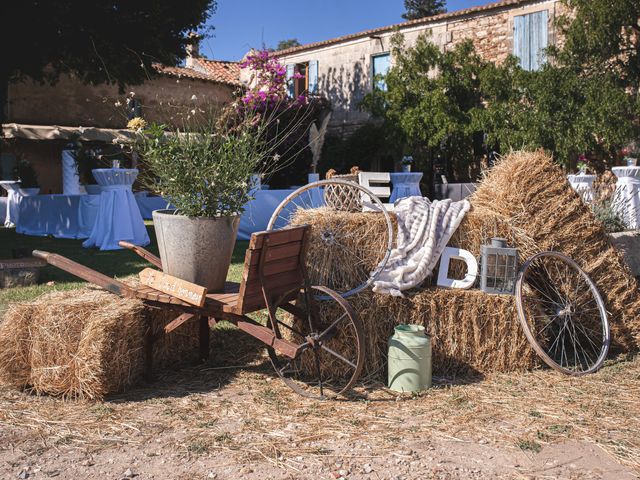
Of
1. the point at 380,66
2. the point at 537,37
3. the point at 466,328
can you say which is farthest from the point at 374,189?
the point at 380,66

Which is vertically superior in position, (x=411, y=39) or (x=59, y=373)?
(x=411, y=39)

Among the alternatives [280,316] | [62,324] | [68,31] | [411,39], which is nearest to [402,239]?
[280,316]

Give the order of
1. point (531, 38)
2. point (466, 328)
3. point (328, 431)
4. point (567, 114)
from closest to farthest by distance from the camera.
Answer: point (328, 431) < point (466, 328) < point (567, 114) < point (531, 38)

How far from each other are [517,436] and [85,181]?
10.8m

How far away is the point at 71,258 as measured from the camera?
29.6 feet

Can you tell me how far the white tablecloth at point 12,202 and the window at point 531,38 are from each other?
1261 cm

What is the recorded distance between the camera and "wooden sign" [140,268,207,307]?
375cm

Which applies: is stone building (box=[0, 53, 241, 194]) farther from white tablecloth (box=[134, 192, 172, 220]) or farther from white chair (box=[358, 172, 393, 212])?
white chair (box=[358, 172, 393, 212])

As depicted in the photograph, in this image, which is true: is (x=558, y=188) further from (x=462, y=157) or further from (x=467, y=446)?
(x=462, y=157)

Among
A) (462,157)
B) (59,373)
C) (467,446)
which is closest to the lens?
(467,446)

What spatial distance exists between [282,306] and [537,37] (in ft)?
46.6

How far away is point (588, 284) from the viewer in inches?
186

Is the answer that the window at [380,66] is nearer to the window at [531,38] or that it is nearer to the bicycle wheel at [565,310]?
the window at [531,38]

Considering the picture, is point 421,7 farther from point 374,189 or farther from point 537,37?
point 374,189
